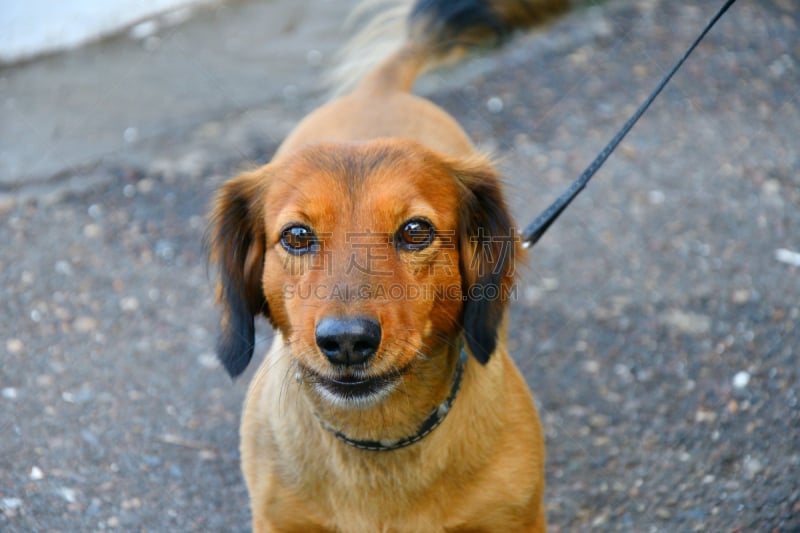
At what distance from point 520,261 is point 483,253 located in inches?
6.4

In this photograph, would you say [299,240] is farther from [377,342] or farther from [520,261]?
[520,261]

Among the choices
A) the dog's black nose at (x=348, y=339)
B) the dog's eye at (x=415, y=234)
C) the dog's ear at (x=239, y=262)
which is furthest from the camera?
the dog's ear at (x=239, y=262)

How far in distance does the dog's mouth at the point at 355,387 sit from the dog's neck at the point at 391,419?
19 cm

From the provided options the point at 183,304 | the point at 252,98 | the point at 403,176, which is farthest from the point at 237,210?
the point at 252,98

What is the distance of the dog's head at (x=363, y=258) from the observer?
244 centimetres

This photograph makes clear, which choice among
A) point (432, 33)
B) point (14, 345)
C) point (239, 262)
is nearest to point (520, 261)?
point (239, 262)

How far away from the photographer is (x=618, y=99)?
599cm

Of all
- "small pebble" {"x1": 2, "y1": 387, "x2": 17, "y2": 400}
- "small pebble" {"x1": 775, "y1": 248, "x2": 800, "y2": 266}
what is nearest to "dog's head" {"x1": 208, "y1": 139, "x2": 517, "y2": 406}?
"small pebble" {"x1": 2, "y1": 387, "x2": 17, "y2": 400}

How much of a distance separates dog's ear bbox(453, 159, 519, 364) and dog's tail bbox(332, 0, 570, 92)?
129 centimetres

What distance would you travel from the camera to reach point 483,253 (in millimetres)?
2881

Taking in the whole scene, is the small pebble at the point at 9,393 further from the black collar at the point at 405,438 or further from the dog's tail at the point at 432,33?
the dog's tail at the point at 432,33

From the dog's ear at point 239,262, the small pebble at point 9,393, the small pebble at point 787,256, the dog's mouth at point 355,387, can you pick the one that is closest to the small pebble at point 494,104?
the small pebble at point 787,256

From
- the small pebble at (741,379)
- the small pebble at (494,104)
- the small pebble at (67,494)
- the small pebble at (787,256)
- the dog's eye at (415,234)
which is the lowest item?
the small pebble at (787,256)

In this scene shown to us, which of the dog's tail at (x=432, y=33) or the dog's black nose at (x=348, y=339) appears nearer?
the dog's black nose at (x=348, y=339)
